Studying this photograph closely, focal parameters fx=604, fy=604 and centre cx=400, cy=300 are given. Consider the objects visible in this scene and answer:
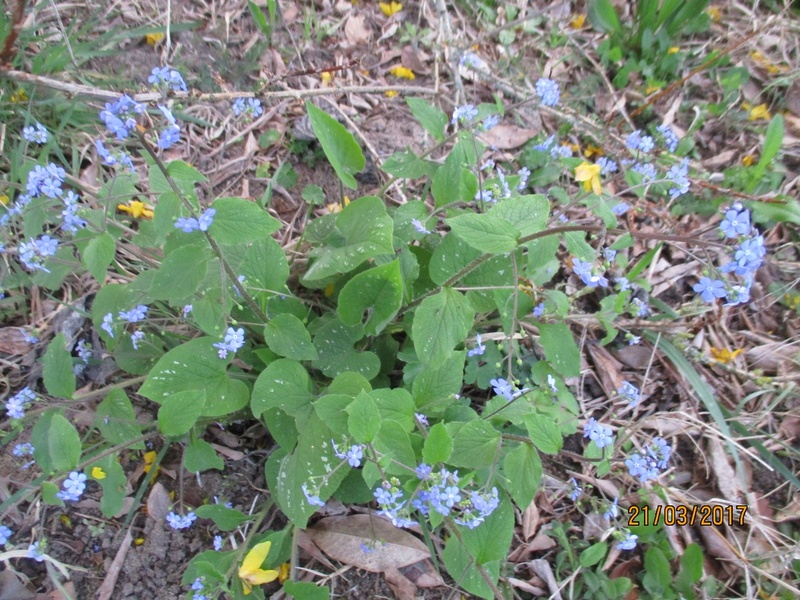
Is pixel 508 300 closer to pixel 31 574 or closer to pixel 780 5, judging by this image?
pixel 31 574

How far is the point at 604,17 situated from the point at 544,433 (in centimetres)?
291

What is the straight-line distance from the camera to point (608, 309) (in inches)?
102

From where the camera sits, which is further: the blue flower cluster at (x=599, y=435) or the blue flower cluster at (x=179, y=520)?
the blue flower cluster at (x=179, y=520)

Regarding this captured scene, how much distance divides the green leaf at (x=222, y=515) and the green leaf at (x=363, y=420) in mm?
759

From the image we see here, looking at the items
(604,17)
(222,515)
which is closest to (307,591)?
(222,515)

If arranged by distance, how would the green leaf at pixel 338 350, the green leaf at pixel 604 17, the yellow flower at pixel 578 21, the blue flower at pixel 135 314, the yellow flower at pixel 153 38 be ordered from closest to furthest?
the blue flower at pixel 135 314 → the green leaf at pixel 338 350 → the yellow flower at pixel 153 38 → the green leaf at pixel 604 17 → the yellow flower at pixel 578 21

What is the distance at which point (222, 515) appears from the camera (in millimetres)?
2137

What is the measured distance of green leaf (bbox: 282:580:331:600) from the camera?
6.37ft

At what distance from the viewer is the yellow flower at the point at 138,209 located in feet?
9.20

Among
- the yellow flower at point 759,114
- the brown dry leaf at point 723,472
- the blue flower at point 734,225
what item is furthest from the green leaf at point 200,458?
the yellow flower at point 759,114

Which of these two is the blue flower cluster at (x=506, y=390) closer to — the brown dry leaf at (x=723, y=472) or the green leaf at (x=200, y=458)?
the green leaf at (x=200, y=458)

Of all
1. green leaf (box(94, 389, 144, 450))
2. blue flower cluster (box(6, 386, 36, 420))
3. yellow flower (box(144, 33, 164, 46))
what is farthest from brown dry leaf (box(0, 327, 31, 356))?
yellow flower (box(144, 33, 164, 46))

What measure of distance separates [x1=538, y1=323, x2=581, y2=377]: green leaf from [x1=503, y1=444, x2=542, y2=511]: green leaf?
546mm

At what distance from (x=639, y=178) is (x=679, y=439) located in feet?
4.08
